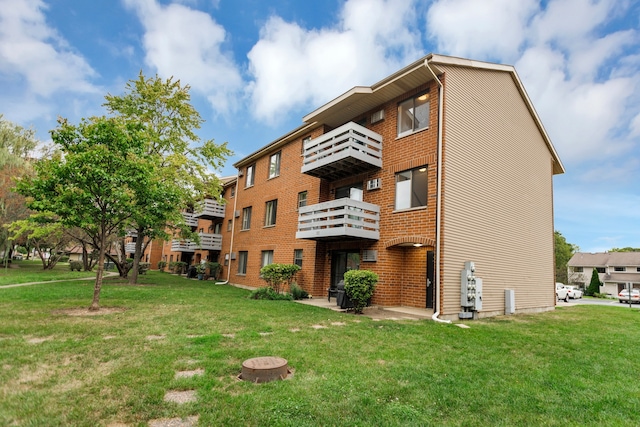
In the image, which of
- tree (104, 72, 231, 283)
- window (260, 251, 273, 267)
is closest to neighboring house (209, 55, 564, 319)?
window (260, 251, 273, 267)

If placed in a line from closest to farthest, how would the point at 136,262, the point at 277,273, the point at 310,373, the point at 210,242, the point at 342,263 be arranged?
the point at 310,373
the point at 342,263
the point at 277,273
the point at 136,262
the point at 210,242

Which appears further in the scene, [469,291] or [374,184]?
[374,184]

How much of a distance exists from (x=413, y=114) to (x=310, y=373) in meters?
10.8

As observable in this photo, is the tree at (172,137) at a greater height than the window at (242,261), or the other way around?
the tree at (172,137)

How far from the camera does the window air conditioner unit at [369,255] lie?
12.7 m

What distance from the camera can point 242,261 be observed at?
21891 mm

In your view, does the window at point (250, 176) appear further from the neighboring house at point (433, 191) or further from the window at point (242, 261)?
the neighboring house at point (433, 191)

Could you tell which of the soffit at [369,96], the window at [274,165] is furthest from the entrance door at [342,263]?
the window at [274,165]

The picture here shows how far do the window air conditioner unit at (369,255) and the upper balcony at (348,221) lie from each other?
0.61 metres

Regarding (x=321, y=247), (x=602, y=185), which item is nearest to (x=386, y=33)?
(x=321, y=247)

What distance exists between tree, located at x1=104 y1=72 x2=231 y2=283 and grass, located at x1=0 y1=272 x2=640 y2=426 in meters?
10.7

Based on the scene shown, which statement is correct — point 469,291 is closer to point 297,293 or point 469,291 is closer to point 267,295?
point 297,293

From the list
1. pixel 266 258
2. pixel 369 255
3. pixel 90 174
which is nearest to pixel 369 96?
pixel 369 255

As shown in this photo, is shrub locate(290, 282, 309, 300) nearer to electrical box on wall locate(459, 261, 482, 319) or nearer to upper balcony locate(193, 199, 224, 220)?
electrical box on wall locate(459, 261, 482, 319)
